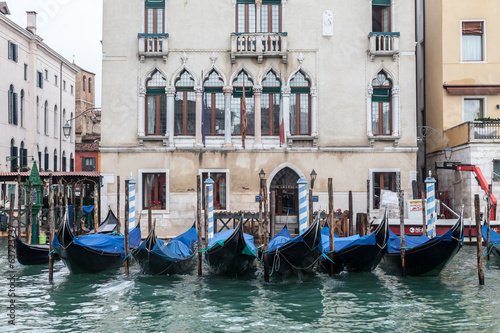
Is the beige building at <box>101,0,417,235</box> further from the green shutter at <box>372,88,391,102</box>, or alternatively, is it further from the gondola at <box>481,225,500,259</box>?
the gondola at <box>481,225,500,259</box>

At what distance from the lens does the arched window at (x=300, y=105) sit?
47.8ft

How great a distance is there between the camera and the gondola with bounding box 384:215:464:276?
9836 mm

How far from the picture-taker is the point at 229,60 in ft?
47.5

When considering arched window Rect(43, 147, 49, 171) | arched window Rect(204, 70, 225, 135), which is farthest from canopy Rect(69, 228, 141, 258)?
arched window Rect(43, 147, 49, 171)

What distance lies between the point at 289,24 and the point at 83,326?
948cm

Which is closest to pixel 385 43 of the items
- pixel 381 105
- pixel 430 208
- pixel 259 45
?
pixel 381 105

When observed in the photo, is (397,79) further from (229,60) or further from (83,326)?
(83,326)

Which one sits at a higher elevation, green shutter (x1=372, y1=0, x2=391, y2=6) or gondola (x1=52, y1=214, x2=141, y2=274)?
green shutter (x1=372, y1=0, x2=391, y2=6)

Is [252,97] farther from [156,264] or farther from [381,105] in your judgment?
[156,264]

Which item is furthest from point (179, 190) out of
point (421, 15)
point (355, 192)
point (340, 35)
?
point (421, 15)

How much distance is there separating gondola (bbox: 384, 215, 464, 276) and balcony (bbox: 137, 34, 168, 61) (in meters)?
7.10

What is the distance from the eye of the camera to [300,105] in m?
14.6

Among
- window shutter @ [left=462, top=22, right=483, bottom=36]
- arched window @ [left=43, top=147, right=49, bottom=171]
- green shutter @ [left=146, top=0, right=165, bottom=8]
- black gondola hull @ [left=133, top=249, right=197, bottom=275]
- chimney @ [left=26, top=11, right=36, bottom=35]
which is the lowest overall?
black gondola hull @ [left=133, top=249, right=197, bottom=275]

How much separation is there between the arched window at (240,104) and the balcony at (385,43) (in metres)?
3.00
